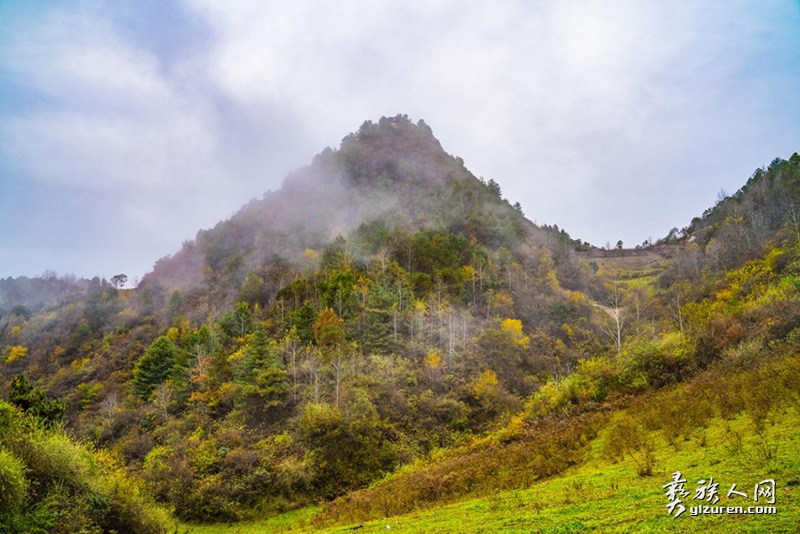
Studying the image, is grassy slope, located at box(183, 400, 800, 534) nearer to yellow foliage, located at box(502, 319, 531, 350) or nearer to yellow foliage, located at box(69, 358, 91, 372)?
yellow foliage, located at box(502, 319, 531, 350)

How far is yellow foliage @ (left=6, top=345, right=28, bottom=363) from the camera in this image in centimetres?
8044

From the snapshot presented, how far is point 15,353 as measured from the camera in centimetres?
8181

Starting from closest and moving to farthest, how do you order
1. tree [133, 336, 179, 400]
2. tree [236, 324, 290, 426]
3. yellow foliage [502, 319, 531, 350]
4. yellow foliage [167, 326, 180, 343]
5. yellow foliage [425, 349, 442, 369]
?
tree [236, 324, 290, 426] < yellow foliage [425, 349, 442, 369] < yellow foliage [502, 319, 531, 350] < tree [133, 336, 179, 400] < yellow foliage [167, 326, 180, 343]

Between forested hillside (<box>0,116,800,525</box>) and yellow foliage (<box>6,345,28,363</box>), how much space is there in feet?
4.27

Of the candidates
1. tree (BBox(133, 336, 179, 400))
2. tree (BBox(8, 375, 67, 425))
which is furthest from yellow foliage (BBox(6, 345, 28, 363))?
tree (BBox(8, 375, 67, 425))

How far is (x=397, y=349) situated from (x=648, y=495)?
43.4 metres

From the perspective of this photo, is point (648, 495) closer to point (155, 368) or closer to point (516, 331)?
point (516, 331)

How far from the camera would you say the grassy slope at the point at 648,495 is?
7.25 metres

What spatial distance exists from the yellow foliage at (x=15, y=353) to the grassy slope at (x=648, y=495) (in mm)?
97741

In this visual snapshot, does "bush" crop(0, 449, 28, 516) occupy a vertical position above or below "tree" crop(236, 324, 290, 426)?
below

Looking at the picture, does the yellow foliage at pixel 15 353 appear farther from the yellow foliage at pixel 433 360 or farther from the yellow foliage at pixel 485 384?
the yellow foliage at pixel 485 384

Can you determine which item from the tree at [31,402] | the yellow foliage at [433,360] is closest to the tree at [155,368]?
the tree at [31,402]

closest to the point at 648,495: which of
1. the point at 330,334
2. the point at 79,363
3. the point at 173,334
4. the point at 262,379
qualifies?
the point at 262,379

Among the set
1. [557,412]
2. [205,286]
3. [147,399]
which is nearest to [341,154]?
[205,286]
